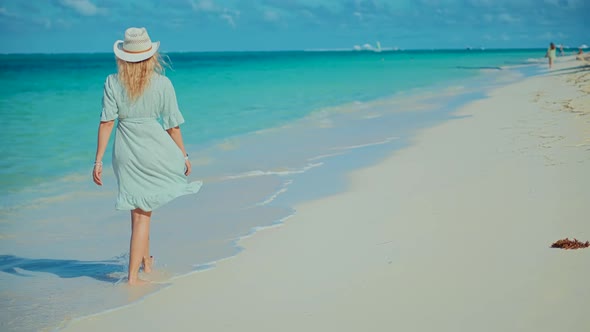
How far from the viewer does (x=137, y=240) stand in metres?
4.68

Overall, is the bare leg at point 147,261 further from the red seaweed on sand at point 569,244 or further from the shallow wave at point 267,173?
the shallow wave at point 267,173

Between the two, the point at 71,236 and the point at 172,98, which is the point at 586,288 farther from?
the point at 71,236

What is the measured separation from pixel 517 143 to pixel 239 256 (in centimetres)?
538

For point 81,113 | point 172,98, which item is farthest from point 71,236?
point 81,113

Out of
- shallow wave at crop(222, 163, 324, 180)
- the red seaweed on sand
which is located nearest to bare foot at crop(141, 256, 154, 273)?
the red seaweed on sand

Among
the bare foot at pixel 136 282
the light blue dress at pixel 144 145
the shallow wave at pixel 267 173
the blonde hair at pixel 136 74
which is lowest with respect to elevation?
the shallow wave at pixel 267 173

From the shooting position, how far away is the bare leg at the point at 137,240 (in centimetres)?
466

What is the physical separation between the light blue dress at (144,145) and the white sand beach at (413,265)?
25.1 inches

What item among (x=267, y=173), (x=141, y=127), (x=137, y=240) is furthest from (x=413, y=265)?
(x=267, y=173)

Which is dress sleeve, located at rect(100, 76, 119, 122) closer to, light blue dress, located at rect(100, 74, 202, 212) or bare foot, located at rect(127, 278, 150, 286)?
light blue dress, located at rect(100, 74, 202, 212)

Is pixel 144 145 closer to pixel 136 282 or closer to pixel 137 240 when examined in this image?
pixel 137 240

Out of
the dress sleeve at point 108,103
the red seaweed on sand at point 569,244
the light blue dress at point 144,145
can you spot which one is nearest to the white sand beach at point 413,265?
the red seaweed on sand at point 569,244

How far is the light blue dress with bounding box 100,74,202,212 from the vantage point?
444 centimetres

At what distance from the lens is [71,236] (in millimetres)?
6352
